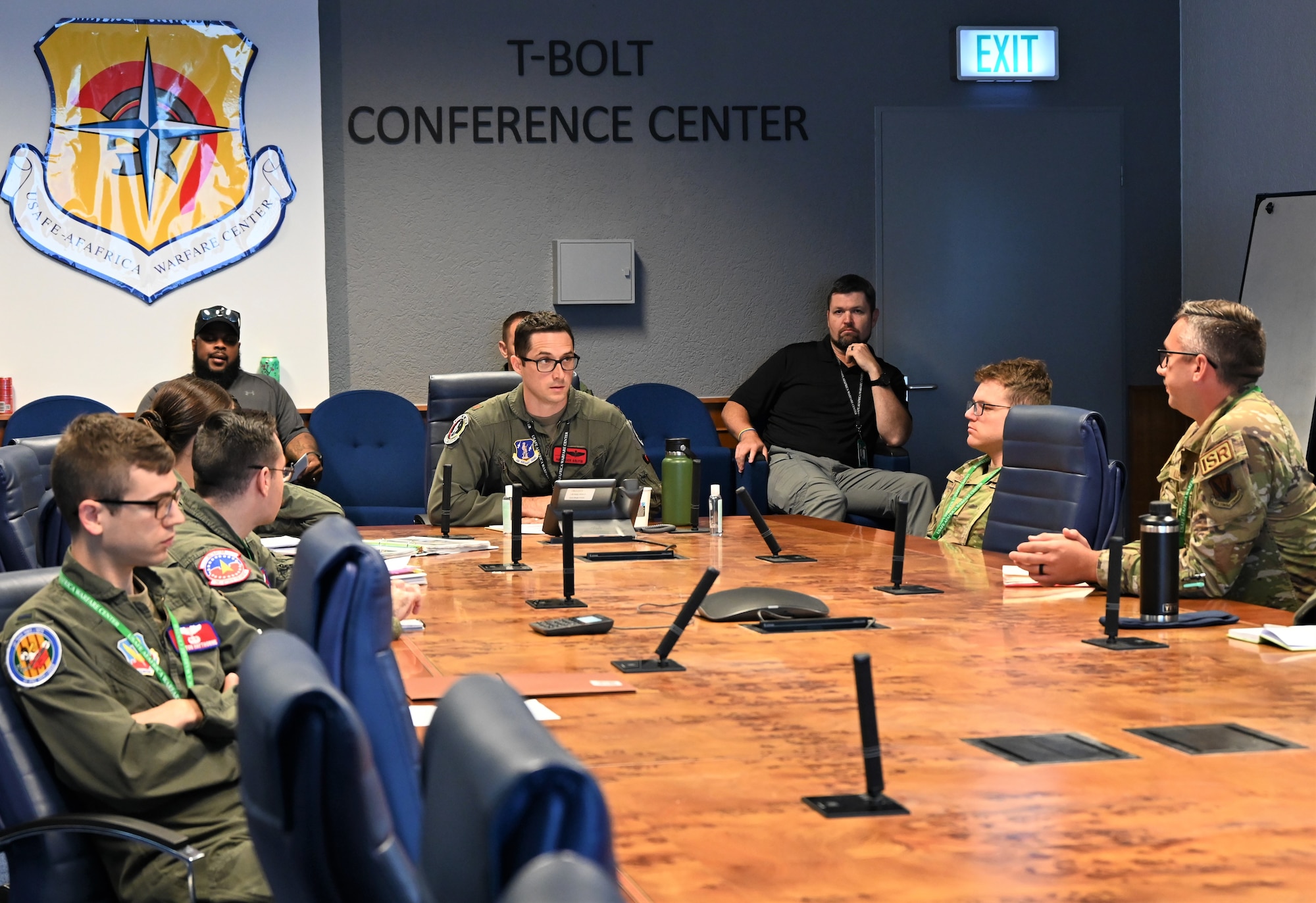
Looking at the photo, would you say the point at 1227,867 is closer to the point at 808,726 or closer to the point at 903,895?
the point at 903,895

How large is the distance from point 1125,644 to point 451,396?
3.53 m

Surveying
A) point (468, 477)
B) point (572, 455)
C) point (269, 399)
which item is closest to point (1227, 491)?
point (572, 455)

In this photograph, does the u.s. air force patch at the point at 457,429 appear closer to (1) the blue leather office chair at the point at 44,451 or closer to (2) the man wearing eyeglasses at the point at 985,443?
(1) the blue leather office chair at the point at 44,451

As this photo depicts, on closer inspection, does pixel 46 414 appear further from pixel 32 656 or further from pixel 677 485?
pixel 32 656

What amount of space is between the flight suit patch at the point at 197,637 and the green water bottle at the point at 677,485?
6.60 feet

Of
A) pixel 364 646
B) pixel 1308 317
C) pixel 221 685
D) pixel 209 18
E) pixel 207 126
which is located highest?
pixel 209 18

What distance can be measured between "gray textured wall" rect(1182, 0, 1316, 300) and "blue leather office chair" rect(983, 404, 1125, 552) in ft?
12.3

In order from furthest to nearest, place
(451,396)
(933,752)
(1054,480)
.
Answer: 1. (451,396)
2. (1054,480)
3. (933,752)

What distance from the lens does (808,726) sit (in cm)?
176

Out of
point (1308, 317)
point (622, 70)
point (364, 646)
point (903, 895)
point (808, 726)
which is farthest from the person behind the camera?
point (622, 70)

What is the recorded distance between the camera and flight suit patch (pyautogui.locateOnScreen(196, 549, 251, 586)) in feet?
8.29

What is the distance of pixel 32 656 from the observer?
6.29 ft

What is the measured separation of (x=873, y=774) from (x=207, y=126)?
6009 mm

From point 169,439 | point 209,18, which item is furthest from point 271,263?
point 169,439
